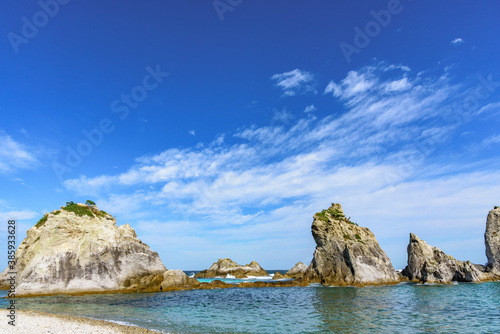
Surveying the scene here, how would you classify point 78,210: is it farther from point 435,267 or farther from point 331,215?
point 435,267

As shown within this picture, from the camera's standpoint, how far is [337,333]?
20297 millimetres

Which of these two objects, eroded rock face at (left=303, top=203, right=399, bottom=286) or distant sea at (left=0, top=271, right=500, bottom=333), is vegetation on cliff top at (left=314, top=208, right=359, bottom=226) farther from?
distant sea at (left=0, top=271, right=500, bottom=333)

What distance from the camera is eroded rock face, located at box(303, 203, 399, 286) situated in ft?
213

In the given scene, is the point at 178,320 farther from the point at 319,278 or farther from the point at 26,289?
the point at 319,278

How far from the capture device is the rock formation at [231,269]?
11835 cm

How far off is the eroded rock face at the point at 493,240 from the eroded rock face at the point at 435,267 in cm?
595

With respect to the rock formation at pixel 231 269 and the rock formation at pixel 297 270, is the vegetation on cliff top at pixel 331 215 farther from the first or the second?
the rock formation at pixel 231 269

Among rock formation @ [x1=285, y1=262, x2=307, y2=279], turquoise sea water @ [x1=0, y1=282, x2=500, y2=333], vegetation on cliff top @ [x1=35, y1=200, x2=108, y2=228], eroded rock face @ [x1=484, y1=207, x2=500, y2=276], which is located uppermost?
vegetation on cliff top @ [x1=35, y1=200, x2=108, y2=228]

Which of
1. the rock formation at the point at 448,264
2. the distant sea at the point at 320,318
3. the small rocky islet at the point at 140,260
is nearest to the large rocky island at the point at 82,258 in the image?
the small rocky islet at the point at 140,260

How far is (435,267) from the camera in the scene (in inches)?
2648

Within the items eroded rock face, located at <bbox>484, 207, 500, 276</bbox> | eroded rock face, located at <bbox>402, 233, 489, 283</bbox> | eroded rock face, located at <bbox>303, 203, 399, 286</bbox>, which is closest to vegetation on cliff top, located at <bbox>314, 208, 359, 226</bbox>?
eroded rock face, located at <bbox>303, 203, 399, 286</bbox>

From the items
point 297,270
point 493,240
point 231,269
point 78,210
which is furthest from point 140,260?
point 493,240

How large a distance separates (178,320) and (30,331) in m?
11.3

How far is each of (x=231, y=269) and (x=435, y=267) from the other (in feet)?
248
